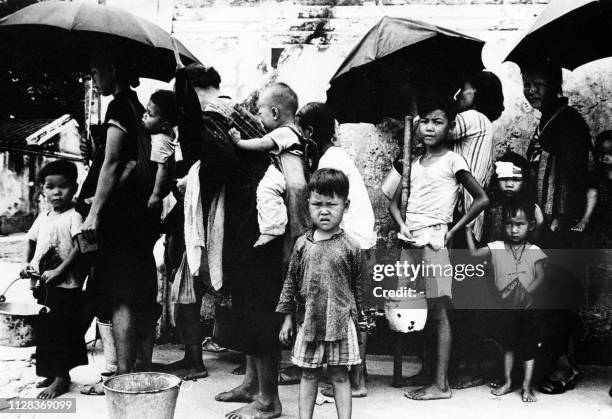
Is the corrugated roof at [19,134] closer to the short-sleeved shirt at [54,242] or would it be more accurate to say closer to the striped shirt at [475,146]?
the short-sleeved shirt at [54,242]

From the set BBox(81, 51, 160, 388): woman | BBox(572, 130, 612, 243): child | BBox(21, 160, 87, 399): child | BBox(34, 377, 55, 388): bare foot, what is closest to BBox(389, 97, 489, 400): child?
BBox(572, 130, 612, 243): child

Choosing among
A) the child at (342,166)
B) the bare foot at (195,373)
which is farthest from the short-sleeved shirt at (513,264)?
the bare foot at (195,373)

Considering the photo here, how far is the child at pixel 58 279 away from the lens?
3.77 m

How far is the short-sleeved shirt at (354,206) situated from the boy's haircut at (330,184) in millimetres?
613

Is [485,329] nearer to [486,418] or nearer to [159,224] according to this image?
[486,418]

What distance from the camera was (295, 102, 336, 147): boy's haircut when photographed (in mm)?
3727

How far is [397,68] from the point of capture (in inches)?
159

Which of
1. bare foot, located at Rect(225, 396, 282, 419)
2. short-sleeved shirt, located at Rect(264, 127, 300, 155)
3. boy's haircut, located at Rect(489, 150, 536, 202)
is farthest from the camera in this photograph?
boy's haircut, located at Rect(489, 150, 536, 202)

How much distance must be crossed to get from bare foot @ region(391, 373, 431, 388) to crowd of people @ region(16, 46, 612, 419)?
14cm

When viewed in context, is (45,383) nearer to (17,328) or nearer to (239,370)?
(17,328)

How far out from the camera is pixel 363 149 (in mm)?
4820

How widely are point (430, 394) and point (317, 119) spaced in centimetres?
188

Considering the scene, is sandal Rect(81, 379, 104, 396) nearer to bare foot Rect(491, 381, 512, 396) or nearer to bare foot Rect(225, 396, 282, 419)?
bare foot Rect(225, 396, 282, 419)

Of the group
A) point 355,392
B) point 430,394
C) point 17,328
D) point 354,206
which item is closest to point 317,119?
point 354,206
